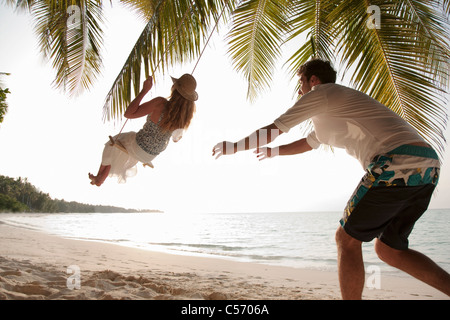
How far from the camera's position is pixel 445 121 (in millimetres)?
3781

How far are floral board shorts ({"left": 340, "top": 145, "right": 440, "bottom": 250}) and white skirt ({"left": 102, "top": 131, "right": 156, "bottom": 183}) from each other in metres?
1.98

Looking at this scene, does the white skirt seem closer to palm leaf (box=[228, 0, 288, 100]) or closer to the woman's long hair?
the woman's long hair

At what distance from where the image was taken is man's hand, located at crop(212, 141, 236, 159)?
185 centimetres

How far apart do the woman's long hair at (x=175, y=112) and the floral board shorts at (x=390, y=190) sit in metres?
1.76

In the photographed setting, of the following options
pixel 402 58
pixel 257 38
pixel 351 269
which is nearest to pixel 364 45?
pixel 402 58

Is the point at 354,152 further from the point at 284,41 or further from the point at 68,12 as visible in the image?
the point at 68,12

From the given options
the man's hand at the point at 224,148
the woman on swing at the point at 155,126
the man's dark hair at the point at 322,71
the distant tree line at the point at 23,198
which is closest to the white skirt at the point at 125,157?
the woman on swing at the point at 155,126

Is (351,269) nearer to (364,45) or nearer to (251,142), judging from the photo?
(251,142)

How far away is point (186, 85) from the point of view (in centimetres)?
300

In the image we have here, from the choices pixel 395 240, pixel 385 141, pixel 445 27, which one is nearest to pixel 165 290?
pixel 395 240

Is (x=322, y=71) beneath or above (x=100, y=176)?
above

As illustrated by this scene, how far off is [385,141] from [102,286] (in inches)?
108

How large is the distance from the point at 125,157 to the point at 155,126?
49cm

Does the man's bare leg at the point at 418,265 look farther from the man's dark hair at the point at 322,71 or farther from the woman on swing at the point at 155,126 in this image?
the woman on swing at the point at 155,126
